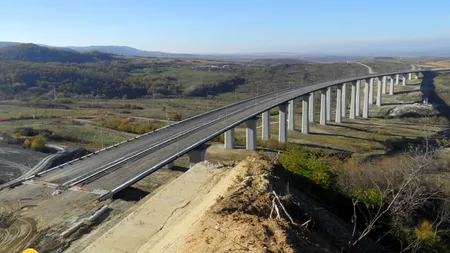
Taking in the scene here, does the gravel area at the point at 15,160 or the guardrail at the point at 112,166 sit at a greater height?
the guardrail at the point at 112,166

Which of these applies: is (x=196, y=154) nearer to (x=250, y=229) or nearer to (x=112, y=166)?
(x=112, y=166)

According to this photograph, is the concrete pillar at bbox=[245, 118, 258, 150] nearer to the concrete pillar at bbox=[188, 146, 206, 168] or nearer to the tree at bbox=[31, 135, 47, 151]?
the concrete pillar at bbox=[188, 146, 206, 168]

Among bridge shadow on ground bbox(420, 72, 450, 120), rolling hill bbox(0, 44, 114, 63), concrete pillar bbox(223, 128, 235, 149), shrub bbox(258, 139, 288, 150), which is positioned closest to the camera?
concrete pillar bbox(223, 128, 235, 149)

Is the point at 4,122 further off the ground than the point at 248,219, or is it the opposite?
the point at 248,219

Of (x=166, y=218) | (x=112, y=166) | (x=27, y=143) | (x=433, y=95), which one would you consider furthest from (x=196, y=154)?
(x=433, y=95)

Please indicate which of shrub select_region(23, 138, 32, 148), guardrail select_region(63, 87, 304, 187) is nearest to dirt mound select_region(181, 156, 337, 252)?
guardrail select_region(63, 87, 304, 187)

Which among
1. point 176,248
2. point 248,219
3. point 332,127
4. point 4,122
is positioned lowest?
point 332,127

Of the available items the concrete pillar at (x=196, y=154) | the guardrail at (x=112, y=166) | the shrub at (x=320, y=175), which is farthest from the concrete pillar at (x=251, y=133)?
the shrub at (x=320, y=175)

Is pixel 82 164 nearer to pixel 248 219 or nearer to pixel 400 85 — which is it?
pixel 248 219

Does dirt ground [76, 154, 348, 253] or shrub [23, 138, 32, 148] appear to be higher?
dirt ground [76, 154, 348, 253]

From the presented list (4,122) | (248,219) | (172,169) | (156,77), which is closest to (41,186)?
(172,169)

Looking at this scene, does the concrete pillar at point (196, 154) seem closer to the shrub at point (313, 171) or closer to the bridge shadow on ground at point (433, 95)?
the shrub at point (313, 171)
